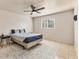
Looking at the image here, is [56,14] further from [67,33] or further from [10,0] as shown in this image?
[10,0]

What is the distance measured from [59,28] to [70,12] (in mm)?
1485

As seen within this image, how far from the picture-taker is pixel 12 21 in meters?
5.90

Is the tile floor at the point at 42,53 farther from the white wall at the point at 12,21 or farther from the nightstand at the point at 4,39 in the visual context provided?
the white wall at the point at 12,21

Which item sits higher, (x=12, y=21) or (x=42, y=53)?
(x=12, y=21)

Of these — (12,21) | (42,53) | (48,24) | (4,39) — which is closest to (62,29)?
(48,24)

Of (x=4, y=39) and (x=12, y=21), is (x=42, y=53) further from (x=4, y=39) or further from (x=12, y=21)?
(x=12, y=21)

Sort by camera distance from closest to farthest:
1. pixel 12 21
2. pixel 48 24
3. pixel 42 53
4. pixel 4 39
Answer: pixel 42 53
pixel 4 39
pixel 12 21
pixel 48 24

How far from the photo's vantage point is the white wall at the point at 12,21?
5275mm

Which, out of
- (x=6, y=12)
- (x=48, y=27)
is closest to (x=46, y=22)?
(x=48, y=27)

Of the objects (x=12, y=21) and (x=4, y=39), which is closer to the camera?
(x=4, y=39)

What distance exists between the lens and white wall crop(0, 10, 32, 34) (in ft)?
17.3

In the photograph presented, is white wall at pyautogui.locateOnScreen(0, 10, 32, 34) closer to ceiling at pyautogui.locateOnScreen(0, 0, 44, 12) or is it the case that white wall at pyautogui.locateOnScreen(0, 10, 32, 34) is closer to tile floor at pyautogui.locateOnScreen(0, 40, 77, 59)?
ceiling at pyautogui.locateOnScreen(0, 0, 44, 12)

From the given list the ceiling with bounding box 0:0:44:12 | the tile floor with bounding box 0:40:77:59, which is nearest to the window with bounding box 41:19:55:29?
the ceiling with bounding box 0:0:44:12

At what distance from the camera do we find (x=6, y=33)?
18.1 feet
